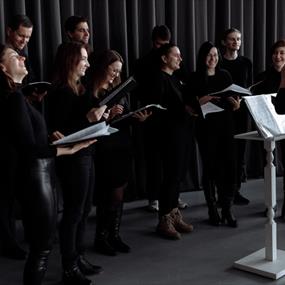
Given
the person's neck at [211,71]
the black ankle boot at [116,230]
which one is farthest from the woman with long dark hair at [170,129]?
the black ankle boot at [116,230]

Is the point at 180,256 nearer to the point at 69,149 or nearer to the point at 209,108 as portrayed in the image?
the point at 209,108

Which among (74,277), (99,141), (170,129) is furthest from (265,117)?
(74,277)

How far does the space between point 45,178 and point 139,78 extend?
1832 mm

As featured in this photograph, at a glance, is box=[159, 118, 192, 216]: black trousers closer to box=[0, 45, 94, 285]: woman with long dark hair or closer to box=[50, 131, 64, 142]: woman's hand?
box=[50, 131, 64, 142]: woman's hand

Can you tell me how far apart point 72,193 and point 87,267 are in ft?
1.82

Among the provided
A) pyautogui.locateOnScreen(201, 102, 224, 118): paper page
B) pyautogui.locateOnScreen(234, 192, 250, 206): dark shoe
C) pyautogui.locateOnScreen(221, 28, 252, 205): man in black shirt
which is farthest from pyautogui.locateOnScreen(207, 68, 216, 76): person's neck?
pyautogui.locateOnScreen(234, 192, 250, 206): dark shoe

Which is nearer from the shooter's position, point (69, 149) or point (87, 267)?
point (69, 149)

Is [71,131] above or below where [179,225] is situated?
above

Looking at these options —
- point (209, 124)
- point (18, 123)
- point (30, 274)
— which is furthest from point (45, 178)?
point (209, 124)

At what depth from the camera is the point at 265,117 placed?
253 cm

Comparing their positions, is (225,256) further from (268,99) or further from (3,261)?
(3,261)

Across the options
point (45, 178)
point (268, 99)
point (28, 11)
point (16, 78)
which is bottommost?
point (45, 178)

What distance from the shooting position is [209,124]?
344 centimetres

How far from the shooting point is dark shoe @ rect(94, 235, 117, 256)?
301 centimetres
